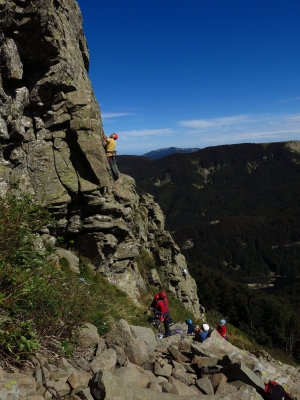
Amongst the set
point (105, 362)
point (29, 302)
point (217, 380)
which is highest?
point (29, 302)

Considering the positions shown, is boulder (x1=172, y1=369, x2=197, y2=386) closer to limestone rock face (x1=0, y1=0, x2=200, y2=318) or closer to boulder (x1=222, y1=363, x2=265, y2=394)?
boulder (x1=222, y1=363, x2=265, y2=394)

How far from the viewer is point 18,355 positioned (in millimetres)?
5676

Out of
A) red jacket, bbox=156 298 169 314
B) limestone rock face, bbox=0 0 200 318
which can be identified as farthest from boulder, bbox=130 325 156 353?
limestone rock face, bbox=0 0 200 318

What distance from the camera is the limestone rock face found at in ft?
46.1

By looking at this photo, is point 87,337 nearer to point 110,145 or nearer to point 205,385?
point 205,385

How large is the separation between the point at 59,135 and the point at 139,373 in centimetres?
1307

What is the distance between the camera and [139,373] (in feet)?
22.8

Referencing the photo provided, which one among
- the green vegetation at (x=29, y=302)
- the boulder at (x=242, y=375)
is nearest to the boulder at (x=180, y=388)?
the boulder at (x=242, y=375)

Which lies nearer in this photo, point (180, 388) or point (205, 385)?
point (180, 388)

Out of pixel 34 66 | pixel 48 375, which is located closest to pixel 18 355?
pixel 48 375

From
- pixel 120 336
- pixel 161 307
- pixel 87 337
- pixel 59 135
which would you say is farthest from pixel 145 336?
pixel 59 135

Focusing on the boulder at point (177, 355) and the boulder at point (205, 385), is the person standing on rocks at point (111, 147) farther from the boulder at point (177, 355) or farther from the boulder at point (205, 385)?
the boulder at point (205, 385)

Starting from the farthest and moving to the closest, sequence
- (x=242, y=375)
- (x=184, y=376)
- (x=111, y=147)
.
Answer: (x=111, y=147)
(x=184, y=376)
(x=242, y=375)

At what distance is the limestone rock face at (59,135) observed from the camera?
14039mm
